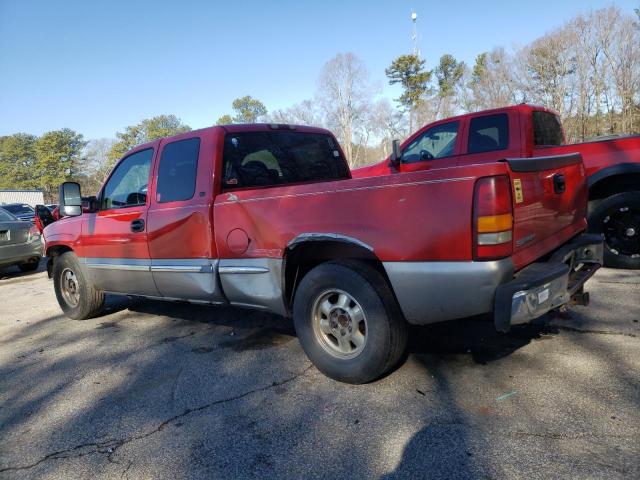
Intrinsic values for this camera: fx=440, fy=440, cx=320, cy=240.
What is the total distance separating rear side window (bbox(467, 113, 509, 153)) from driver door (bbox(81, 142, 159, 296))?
12.9 ft

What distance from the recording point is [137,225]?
13.9 ft

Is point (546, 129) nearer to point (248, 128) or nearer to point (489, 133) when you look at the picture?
point (489, 133)

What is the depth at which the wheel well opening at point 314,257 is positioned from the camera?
2957 millimetres

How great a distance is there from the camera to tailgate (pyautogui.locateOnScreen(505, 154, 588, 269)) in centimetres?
254

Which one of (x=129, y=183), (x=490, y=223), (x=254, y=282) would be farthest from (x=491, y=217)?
(x=129, y=183)

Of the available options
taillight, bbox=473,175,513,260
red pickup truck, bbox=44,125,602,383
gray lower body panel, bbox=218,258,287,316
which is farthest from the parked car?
taillight, bbox=473,175,513,260

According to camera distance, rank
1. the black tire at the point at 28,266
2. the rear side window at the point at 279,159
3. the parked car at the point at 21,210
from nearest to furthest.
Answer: the rear side window at the point at 279,159, the black tire at the point at 28,266, the parked car at the point at 21,210

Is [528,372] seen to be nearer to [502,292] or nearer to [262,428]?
[502,292]

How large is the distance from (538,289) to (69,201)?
4.56 m

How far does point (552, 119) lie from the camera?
6.08 metres

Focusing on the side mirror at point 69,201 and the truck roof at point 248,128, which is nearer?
the truck roof at point 248,128

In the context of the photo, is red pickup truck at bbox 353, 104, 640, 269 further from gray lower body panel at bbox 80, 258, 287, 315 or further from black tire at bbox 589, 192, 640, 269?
gray lower body panel at bbox 80, 258, 287, 315

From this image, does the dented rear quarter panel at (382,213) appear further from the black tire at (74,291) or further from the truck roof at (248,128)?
the black tire at (74,291)

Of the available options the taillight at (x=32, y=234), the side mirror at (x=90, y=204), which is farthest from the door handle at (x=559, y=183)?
the taillight at (x=32, y=234)
